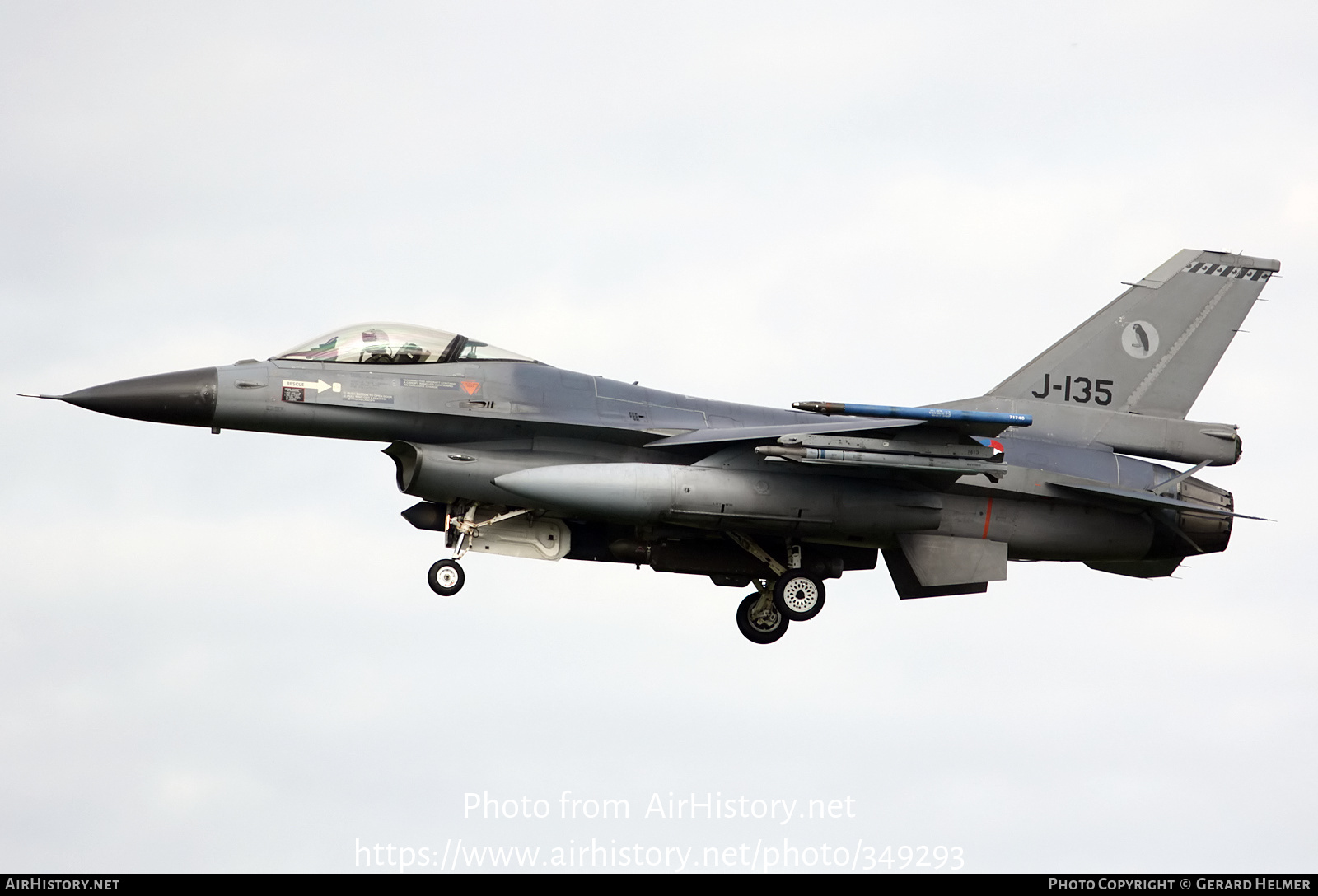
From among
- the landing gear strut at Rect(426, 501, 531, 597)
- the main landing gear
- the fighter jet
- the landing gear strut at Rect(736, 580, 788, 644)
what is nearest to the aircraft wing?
the fighter jet

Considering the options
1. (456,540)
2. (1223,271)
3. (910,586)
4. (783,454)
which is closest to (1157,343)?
(1223,271)

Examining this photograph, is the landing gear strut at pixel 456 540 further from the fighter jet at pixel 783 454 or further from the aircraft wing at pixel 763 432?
the aircraft wing at pixel 763 432

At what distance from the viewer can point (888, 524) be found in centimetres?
1775

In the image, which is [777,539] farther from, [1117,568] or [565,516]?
[1117,568]

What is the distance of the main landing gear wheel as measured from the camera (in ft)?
55.9

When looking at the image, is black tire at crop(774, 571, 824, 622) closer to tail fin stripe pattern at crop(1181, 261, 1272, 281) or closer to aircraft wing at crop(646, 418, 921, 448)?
aircraft wing at crop(646, 418, 921, 448)

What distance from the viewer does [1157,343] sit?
64.3 ft

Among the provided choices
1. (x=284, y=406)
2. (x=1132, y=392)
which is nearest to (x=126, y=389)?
(x=284, y=406)

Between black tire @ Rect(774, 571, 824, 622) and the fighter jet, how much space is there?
0.8 inches

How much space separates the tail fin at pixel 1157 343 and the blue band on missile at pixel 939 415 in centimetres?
318

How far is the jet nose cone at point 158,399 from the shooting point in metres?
16.6
